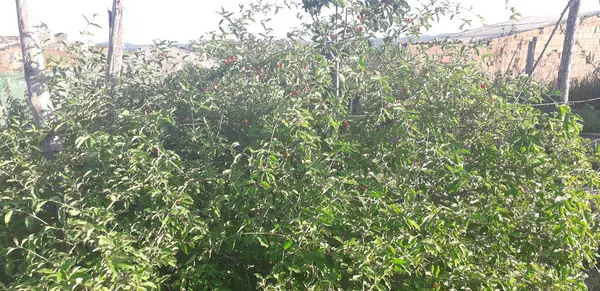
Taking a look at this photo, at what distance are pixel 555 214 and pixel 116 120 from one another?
2267mm

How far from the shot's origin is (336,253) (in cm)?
193

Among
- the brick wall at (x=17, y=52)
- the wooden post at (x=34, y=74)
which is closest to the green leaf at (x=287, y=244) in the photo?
the wooden post at (x=34, y=74)

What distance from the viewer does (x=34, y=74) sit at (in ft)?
9.12

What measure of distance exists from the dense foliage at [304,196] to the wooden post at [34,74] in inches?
5.8

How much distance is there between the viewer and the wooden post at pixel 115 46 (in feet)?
10.1

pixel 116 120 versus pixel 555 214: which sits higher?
pixel 116 120

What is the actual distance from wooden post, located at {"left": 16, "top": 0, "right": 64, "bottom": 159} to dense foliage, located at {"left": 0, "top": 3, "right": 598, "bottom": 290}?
15 cm

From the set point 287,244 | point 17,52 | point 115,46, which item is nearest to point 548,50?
point 115,46

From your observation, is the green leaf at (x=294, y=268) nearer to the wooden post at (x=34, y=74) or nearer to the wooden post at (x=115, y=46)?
the wooden post at (x=34, y=74)

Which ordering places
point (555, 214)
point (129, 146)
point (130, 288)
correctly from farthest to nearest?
point (129, 146) → point (555, 214) → point (130, 288)

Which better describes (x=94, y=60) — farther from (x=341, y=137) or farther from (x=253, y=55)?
(x=341, y=137)

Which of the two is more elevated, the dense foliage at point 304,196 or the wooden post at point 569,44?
the wooden post at point 569,44

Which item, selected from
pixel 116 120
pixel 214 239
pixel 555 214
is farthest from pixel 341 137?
pixel 116 120

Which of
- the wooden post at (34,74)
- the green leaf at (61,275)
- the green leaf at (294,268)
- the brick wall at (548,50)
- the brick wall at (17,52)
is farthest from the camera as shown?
the brick wall at (548,50)
